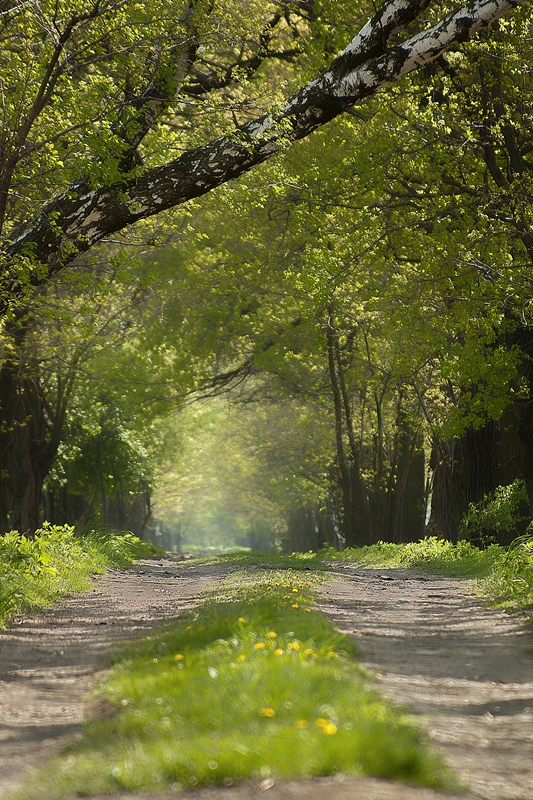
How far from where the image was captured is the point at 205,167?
10172 mm

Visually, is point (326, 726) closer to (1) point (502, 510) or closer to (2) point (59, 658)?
(2) point (59, 658)

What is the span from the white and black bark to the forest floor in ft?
13.4

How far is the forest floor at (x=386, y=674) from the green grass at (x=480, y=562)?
341 millimetres

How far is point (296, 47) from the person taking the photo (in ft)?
55.6

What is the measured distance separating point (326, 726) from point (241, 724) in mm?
422

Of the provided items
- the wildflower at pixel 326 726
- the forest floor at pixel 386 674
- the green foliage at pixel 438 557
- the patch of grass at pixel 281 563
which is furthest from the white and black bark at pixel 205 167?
the patch of grass at pixel 281 563

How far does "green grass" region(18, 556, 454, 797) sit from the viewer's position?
315 cm

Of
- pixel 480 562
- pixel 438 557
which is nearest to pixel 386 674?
pixel 480 562

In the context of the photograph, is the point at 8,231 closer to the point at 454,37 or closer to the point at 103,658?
the point at 454,37

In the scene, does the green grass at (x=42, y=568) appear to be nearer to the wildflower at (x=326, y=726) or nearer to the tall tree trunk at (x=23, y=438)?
the tall tree trunk at (x=23, y=438)

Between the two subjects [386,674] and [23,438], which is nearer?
[386,674]

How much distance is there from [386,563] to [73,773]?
16017 mm

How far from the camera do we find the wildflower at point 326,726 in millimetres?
3303

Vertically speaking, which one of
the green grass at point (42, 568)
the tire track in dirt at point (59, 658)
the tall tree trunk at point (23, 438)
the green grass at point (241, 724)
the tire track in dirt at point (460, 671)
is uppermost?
the tall tree trunk at point (23, 438)
